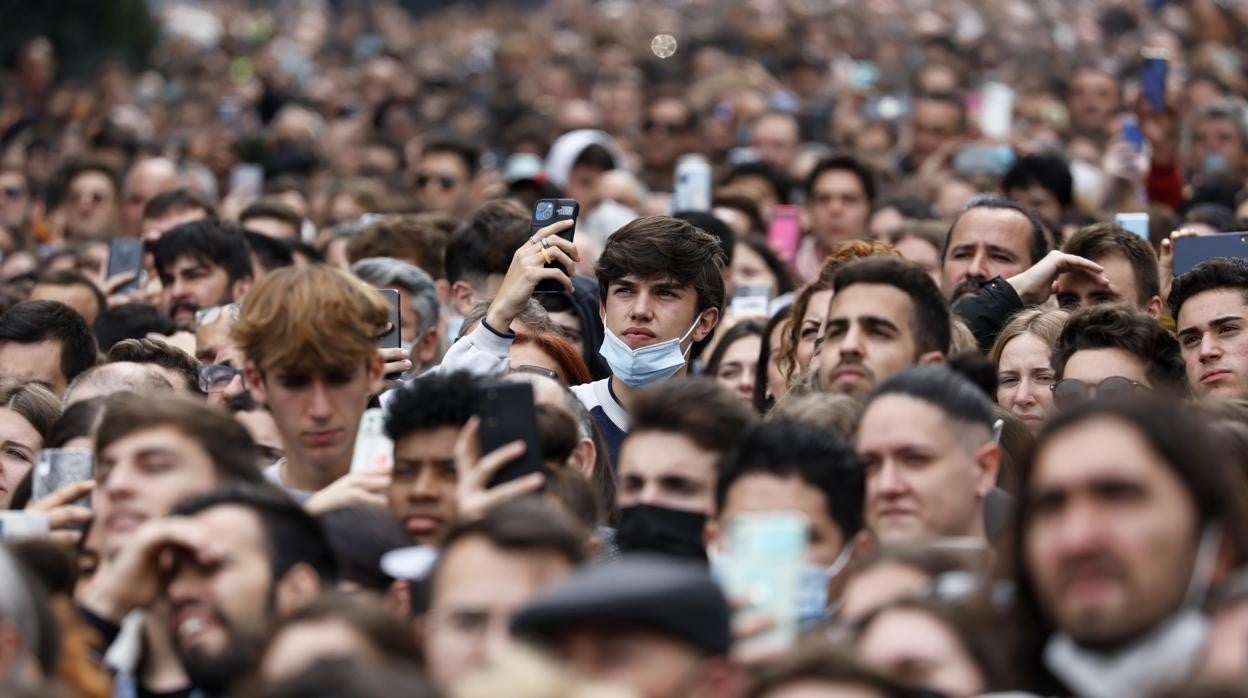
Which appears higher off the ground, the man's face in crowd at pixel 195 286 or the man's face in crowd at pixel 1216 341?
the man's face in crowd at pixel 1216 341

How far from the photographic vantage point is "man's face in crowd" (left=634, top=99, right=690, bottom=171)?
60.4 feet

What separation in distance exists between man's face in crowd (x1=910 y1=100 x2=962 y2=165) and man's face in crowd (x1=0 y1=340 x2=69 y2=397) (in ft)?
28.2

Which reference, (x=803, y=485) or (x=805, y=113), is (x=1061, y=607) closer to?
(x=803, y=485)

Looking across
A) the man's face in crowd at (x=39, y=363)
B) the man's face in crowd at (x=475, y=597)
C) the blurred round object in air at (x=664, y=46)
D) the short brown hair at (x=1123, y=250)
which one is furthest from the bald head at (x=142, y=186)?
the blurred round object in air at (x=664, y=46)

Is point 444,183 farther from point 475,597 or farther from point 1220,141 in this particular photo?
point 475,597

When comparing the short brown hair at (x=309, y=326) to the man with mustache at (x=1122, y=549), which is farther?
the short brown hair at (x=309, y=326)

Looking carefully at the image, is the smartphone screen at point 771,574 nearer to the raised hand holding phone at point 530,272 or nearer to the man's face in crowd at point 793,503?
the man's face in crowd at point 793,503

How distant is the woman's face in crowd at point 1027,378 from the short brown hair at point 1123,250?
3.50ft

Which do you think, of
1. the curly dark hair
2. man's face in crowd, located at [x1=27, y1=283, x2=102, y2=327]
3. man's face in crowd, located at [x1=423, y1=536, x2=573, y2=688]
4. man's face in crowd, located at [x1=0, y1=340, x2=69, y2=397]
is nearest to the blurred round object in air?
man's face in crowd, located at [x1=27, y1=283, x2=102, y2=327]

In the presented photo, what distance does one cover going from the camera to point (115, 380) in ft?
29.9

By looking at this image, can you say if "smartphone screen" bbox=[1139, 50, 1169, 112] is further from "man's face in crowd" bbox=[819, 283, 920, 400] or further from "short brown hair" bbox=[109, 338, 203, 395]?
"short brown hair" bbox=[109, 338, 203, 395]

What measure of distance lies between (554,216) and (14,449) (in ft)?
7.32

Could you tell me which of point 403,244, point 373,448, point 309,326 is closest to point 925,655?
point 373,448

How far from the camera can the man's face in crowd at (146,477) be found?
6930 millimetres
